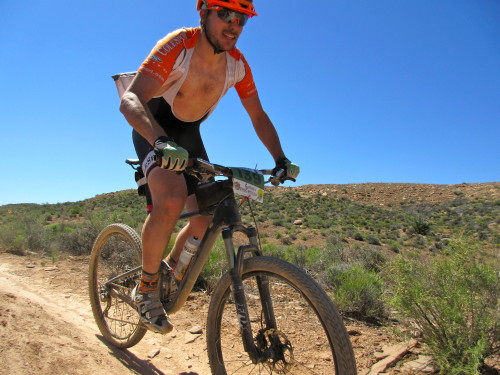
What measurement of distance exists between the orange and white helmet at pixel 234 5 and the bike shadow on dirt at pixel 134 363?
8.37 ft

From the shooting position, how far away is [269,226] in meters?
23.8

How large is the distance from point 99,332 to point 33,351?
3.31 feet

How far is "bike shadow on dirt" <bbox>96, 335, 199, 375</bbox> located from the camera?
2.93m

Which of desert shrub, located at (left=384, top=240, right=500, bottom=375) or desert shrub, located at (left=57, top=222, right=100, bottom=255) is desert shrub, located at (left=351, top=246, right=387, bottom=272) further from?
desert shrub, located at (left=57, top=222, right=100, bottom=255)

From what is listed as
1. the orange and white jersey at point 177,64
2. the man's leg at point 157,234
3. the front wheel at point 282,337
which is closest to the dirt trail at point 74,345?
the front wheel at point 282,337

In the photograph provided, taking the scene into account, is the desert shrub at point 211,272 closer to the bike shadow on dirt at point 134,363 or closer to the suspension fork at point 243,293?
the bike shadow on dirt at point 134,363

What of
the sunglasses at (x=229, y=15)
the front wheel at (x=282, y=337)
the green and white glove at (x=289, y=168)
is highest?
the sunglasses at (x=229, y=15)

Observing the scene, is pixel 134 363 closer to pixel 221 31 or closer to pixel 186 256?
pixel 186 256

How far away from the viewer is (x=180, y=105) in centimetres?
288

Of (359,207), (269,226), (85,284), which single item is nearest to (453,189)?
(359,207)

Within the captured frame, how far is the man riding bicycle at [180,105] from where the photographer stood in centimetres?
247

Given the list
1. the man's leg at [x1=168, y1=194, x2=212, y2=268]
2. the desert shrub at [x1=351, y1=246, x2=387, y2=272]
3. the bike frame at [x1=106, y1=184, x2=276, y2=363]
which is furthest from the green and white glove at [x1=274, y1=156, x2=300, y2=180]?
the desert shrub at [x1=351, y1=246, x2=387, y2=272]

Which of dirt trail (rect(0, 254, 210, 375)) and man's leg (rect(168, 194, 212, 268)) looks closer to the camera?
dirt trail (rect(0, 254, 210, 375))

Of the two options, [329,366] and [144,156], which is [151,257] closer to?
[144,156]
